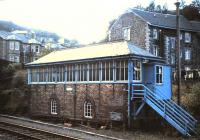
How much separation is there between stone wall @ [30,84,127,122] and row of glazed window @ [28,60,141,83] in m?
0.47

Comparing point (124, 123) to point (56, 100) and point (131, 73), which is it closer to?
point (131, 73)

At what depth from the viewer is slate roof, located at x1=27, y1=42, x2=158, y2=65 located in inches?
818

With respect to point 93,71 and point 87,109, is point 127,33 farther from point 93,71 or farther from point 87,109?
point 87,109

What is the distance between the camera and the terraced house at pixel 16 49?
208 ft

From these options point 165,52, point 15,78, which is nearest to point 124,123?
point 15,78

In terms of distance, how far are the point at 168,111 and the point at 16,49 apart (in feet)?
165

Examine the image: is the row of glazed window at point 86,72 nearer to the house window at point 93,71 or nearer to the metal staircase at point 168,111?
the house window at point 93,71

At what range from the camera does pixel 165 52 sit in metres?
47.8

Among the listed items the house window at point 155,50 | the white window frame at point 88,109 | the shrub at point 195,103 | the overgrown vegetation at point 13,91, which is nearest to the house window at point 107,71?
the white window frame at point 88,109

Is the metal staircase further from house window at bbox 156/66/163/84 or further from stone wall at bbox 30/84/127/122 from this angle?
house window at bbox 156/66/163/84

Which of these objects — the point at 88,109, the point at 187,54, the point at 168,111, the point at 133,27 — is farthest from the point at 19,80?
the point at 187,54

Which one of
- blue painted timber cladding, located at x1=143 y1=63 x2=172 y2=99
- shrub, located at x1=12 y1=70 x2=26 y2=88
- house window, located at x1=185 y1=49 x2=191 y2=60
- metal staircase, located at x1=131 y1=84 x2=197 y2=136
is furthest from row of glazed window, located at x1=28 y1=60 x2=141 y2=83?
house window, located at x1=185 y1=49 x2=191 y2=60

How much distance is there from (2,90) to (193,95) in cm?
1724

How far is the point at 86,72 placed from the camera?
877 inches
